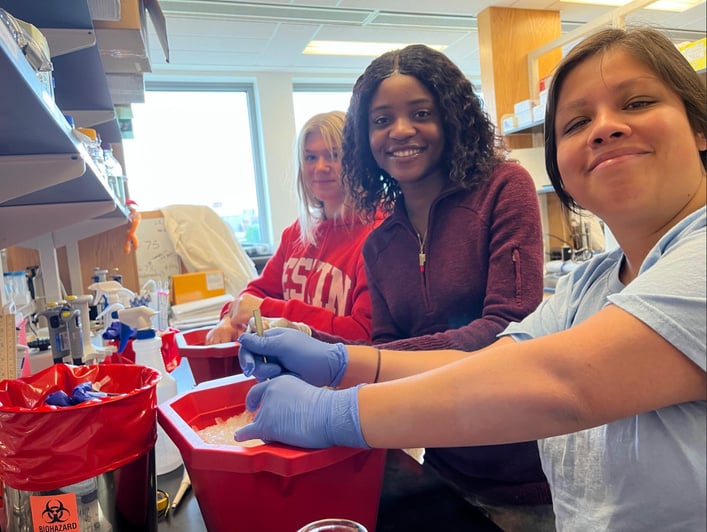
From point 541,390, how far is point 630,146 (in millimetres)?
301

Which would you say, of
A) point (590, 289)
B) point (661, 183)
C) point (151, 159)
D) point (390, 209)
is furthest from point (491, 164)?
point (151, 159)

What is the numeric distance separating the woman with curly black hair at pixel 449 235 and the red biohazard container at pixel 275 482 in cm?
31

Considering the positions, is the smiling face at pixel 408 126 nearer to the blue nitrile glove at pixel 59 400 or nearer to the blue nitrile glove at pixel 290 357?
the blue nitrile glove at pixel 290 357

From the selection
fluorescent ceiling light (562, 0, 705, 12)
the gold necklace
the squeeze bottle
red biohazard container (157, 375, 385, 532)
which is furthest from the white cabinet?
fluorescent ceiling light (562, 0, 705, 12)

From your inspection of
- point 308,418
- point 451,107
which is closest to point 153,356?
point 308,418

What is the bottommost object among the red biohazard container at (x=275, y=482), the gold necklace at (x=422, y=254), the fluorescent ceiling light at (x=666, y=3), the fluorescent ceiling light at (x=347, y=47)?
the red biohazard container at (x=275, y=482)

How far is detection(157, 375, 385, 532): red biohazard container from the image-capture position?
603 millimetres

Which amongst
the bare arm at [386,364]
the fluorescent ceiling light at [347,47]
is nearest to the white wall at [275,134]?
the fluorescent ceiling light at [347,47]

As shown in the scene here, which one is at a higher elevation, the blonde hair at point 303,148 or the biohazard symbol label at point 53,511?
the blonde hair at point 303,148

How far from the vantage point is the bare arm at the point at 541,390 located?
0.48m

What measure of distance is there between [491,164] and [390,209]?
1.12 ft

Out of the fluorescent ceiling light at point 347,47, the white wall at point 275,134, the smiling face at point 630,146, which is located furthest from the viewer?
the white wall at point 275,134

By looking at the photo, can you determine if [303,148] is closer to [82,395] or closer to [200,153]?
[82,395]

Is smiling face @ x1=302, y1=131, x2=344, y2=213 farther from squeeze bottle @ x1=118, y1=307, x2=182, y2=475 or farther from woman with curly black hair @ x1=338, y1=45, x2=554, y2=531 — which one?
squeeze bottle @ x1=118, y1=307, x2=182, y2=475
